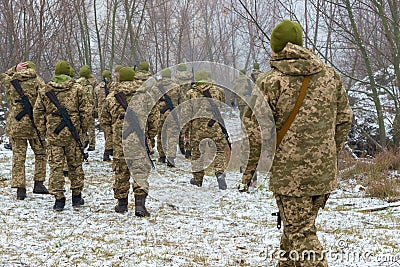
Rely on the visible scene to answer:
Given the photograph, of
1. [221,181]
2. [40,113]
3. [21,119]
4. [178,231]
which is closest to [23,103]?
[21,119]

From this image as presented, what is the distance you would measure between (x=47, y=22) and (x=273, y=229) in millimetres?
8440

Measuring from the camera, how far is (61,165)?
6.00 meters

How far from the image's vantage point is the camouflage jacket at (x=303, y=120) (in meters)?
3.37

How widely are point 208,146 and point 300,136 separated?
4800 mm

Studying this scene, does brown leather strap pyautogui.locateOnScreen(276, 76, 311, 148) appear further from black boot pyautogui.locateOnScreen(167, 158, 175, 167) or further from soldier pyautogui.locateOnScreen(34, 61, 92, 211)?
black boot pyautogui.locateOnScreen(167, 158, 175, 167)

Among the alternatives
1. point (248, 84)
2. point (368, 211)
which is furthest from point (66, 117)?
point (248, 84)

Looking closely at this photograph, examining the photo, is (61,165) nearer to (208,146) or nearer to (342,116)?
(208,146)

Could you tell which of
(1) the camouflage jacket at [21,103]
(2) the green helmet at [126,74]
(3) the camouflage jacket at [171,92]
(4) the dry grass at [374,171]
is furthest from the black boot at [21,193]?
(4) the dry grass at [374,171]

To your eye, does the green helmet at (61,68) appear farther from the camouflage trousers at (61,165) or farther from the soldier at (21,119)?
the camouflage trousers at (61,165)

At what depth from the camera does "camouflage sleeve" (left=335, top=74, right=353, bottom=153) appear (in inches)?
139

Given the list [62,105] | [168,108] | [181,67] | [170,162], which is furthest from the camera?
[181,67]

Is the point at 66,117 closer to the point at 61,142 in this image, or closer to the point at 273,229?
the point at 61,142

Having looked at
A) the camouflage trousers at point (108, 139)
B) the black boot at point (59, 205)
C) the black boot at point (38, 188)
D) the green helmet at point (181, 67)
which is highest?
the green helmet at point (181, 67)

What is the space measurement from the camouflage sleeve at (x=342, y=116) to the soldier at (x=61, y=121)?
11.9 ft
